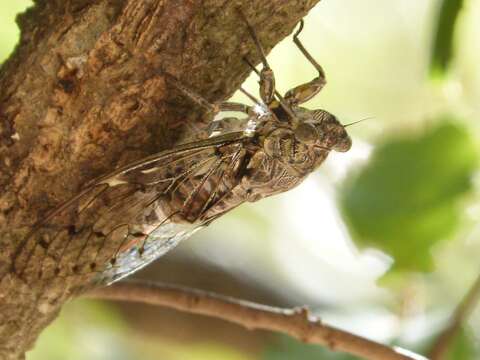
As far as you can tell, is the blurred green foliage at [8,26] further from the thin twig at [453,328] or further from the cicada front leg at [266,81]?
the thin twig at [453,328]

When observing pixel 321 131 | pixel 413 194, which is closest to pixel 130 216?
pixel 321 131

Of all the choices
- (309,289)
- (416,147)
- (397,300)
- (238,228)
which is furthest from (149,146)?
(238,228)

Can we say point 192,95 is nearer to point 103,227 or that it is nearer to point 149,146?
point 149,146

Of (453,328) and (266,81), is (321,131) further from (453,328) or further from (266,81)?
(453,328)

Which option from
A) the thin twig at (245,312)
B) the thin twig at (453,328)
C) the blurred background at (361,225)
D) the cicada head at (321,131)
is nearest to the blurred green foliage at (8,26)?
the blurred background at (361,225)

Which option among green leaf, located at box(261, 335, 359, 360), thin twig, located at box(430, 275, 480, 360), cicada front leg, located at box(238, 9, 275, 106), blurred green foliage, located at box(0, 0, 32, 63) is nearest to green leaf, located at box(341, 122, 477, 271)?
thin twig, located at box(430, 275, 480, 360)

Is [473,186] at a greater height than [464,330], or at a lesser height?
greater
